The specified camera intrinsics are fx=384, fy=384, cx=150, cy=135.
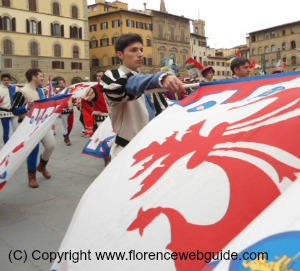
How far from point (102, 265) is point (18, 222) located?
103 inches

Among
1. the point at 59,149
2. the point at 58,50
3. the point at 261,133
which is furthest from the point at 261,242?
the point at 58,50

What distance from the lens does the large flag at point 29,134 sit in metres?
3.37

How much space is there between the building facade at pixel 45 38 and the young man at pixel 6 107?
3199 cm

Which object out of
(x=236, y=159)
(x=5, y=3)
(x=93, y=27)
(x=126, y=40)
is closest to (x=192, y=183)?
(x=236, y=159)

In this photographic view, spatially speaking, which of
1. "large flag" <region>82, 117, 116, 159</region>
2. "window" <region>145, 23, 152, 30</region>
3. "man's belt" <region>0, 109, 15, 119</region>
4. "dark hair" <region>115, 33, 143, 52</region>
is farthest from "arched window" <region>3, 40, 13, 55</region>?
"dark hair" <region>115, 33, 143, 52</region>

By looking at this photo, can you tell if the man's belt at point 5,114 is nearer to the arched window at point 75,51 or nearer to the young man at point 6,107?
the young man at point 6,107

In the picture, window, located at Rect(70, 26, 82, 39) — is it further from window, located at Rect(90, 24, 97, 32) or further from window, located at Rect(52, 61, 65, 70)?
window, located at Rect(90, 24, 97, 32)

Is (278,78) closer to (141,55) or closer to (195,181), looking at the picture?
(195,181)

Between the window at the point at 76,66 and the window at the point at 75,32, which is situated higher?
the window at the point at 75,32

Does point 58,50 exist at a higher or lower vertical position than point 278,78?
higher

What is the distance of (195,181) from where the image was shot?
1.21 meters

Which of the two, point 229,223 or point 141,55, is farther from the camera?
point 141,55

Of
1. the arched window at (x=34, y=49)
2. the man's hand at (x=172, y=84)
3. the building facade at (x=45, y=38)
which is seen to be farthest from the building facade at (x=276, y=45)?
the man's hand at (x=172, y=84)

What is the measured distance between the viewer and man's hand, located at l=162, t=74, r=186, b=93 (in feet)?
5.66
